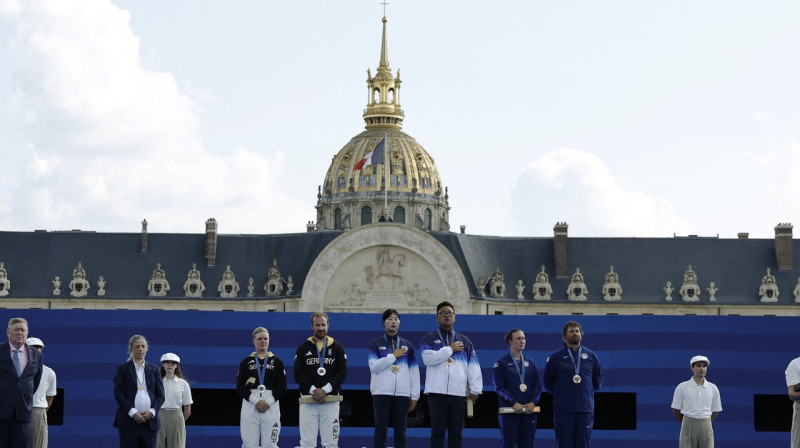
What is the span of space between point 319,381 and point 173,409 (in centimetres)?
236

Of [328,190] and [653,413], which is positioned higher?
[328,190]

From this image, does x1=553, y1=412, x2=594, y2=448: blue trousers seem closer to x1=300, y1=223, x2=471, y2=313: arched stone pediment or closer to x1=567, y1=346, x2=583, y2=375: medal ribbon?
x1=567, y1=346, x2=583, y2=375: medal ribbon

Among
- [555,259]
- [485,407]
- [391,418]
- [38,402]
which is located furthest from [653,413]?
[555,259]

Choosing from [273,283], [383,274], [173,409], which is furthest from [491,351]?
[273,283]

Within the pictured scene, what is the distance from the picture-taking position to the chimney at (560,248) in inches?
3991

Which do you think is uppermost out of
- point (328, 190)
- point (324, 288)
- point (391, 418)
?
point (328, 190)

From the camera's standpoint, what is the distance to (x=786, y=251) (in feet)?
328

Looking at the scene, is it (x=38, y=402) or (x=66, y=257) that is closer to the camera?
(x=38, y=402)

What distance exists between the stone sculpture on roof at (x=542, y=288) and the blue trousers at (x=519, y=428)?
243 ft

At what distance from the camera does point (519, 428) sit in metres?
25.7

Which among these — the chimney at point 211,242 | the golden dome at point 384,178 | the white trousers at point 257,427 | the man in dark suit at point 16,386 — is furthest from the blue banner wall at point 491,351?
the golden dome at point 384,178

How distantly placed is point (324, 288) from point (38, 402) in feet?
231

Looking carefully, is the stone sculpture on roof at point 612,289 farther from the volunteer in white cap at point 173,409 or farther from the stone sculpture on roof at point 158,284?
the volunteer in white cap at point 173,409

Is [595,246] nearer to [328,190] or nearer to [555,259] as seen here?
[555,259]
